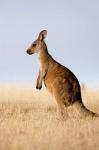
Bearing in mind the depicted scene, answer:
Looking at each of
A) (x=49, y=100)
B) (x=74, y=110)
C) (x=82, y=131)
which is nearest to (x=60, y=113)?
(x=74, y=110)

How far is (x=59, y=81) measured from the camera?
10.8 meters

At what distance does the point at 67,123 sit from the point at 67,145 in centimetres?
224

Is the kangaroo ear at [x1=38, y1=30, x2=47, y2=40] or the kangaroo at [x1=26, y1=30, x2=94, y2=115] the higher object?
the kangaroo ear at [x1=38, y1=30, x2=47, y2=40]

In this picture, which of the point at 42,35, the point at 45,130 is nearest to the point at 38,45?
the point at 42,35

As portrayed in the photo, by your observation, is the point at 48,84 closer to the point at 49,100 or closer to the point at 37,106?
the point at 37,106

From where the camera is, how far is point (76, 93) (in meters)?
11.1

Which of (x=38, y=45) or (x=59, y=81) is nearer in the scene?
(x=59, y=81)

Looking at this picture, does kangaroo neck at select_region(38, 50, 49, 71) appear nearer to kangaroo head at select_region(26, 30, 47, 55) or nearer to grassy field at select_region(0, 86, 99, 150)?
kangaroo head at select_region(26, 30, 47, 55)

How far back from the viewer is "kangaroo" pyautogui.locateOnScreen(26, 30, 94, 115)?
Result: 10852 mm

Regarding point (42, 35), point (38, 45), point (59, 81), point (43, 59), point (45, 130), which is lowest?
point (45, 130)

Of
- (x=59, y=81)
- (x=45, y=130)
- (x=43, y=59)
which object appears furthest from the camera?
(x=43, y=59)

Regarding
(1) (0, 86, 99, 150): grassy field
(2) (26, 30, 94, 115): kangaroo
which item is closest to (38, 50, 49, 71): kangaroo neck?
(2) (26, 30, 94, 115): kangaroo

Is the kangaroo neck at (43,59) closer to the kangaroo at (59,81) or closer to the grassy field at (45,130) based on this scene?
the kangaroo at (59,81)

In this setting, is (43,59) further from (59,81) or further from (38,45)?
(59,81)
